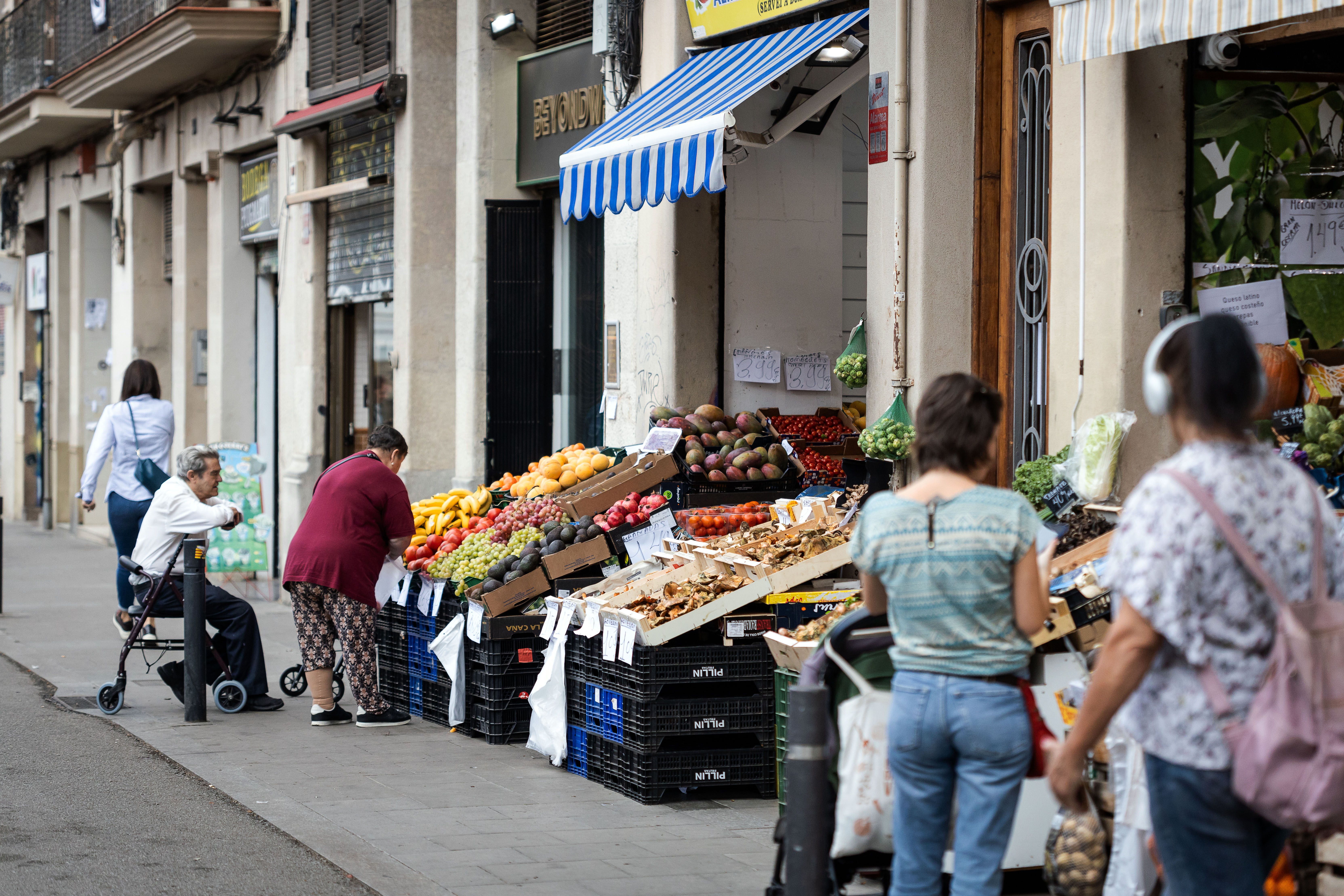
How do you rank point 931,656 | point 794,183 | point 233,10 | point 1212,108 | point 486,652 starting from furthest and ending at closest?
point 233,10
point 794,183
point 486,652
point 1212,108
point 931,656

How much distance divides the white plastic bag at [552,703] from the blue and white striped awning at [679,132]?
2452 millimetres

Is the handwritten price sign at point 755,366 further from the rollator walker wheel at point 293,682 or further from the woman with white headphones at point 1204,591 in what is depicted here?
the woman with white headphones at point 1204,591

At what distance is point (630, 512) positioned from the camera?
344 inches

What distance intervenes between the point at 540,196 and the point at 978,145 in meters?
5.41

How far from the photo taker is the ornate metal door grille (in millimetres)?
7945

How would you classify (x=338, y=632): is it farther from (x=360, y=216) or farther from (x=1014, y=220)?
(x=360, y=216)

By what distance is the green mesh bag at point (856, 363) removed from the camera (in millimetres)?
8688

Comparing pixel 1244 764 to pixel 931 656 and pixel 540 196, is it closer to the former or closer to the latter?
pixel 931 656

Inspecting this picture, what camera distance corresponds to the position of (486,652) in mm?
8344

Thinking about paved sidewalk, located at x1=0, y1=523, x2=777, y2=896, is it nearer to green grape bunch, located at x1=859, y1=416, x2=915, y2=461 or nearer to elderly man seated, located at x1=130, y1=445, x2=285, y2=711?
elderly man seated, located at x1=130, y1=445, x2=285, y2=711

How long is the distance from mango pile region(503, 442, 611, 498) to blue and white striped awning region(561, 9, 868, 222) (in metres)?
1.49

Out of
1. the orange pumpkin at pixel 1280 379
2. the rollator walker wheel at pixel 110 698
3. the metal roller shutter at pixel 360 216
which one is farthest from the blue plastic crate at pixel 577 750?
the metal roller shutter at pixel 360 216

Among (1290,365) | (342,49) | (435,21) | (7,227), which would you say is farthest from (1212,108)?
(7,227)

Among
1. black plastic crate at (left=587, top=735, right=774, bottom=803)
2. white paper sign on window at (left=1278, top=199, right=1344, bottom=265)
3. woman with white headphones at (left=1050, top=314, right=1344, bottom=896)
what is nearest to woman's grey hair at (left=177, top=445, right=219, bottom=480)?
black plastic crate at (left=587, top=735, right=774, bottom=803)
